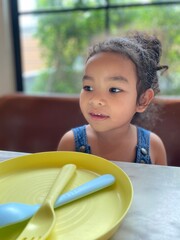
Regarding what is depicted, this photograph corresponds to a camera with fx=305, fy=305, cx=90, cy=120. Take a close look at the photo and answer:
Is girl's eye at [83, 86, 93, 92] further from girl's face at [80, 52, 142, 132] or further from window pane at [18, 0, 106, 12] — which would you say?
window pane at [18, 0, 106, 12]

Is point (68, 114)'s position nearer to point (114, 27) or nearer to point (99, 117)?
point (99, 117)

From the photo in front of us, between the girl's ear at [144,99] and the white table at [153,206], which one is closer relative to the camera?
the white table at [153,206]

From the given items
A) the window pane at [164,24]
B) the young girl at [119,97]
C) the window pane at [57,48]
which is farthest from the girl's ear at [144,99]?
the window pane at [57,48]

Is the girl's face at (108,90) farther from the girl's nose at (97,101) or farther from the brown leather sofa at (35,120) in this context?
the brown leather sofa at (35,120)

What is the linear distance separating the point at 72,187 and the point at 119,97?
29cm

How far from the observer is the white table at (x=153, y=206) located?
40cm

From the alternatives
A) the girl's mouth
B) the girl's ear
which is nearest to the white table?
the girl's mouth

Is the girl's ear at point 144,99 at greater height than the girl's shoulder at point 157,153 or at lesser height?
greater

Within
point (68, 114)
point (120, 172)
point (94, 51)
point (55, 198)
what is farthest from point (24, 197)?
point (68, 114)

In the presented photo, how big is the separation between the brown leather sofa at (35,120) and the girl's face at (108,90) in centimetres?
41

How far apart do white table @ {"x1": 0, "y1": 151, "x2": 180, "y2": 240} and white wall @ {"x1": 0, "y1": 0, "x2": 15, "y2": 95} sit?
198cm

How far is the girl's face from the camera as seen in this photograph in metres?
0.69

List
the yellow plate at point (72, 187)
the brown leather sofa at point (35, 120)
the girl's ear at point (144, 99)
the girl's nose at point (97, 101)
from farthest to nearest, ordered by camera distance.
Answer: the brown leather sofa at point (35, 120) → the girl's ear at point (144, 99) → the girl's nose at point (97, 101) → the yellow plate at point (72, 187)

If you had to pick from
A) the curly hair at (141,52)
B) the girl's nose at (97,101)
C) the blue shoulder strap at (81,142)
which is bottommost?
the blue shoulder strap at (81,142)
